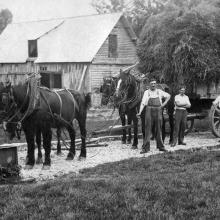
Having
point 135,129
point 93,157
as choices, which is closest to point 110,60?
point 135,129

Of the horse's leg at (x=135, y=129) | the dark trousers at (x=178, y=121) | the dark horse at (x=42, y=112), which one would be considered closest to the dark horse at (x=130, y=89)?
the horse's leg at (x=135, y=129)

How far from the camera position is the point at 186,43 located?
48.9ft

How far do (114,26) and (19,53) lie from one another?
25.5ft

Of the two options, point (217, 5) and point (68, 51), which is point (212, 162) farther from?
point (68, 51)

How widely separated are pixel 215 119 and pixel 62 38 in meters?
19.7

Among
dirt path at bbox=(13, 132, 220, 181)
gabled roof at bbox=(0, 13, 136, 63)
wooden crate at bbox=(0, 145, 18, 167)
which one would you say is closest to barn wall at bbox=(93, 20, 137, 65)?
gabled roof at bbox=(0, 13, 136, 63)

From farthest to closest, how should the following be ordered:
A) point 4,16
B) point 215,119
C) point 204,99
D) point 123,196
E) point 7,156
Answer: point 4,16 → point 204,99 → point 215,119 → point 7,156 → point 123,196

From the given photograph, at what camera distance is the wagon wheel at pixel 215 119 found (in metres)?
15.0

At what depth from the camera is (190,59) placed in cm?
1513

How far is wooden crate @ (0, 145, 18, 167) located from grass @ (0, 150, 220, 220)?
1019 mm

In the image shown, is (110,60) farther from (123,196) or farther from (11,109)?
(123,196)

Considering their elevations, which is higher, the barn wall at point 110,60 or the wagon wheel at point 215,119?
the barn wall at point 110,60

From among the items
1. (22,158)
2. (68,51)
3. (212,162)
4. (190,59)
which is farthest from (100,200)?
(68,51)

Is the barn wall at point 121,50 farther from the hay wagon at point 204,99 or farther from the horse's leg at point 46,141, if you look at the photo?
the horse's leg at point 46,141
